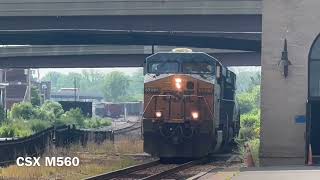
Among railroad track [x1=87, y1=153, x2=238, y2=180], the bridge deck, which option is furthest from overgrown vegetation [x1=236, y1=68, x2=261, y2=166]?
the bridge deck

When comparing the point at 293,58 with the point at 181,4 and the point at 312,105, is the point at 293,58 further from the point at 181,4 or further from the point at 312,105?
the point at 181,4

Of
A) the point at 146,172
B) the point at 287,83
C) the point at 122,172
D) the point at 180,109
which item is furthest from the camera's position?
the point at 180,109

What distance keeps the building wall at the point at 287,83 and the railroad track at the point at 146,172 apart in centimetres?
358

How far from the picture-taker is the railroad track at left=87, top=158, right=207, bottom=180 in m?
21.2

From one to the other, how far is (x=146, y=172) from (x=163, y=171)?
3.18 feet

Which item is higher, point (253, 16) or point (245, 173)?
point (253, 16)

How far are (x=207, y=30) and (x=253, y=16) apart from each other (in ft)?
11.5

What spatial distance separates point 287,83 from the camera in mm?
22391

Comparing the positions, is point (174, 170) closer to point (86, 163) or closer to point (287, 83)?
point (86, 163)

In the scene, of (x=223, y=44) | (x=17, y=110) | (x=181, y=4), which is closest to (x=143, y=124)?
(x=181, y=4)

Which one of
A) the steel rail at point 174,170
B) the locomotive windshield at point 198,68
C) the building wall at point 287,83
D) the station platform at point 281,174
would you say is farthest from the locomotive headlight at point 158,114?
the station platform at point 281,174

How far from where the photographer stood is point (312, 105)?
23500 mm

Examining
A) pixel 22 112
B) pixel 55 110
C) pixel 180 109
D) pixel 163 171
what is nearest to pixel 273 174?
pixel 163 171

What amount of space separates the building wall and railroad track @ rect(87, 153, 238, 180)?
2314mm
